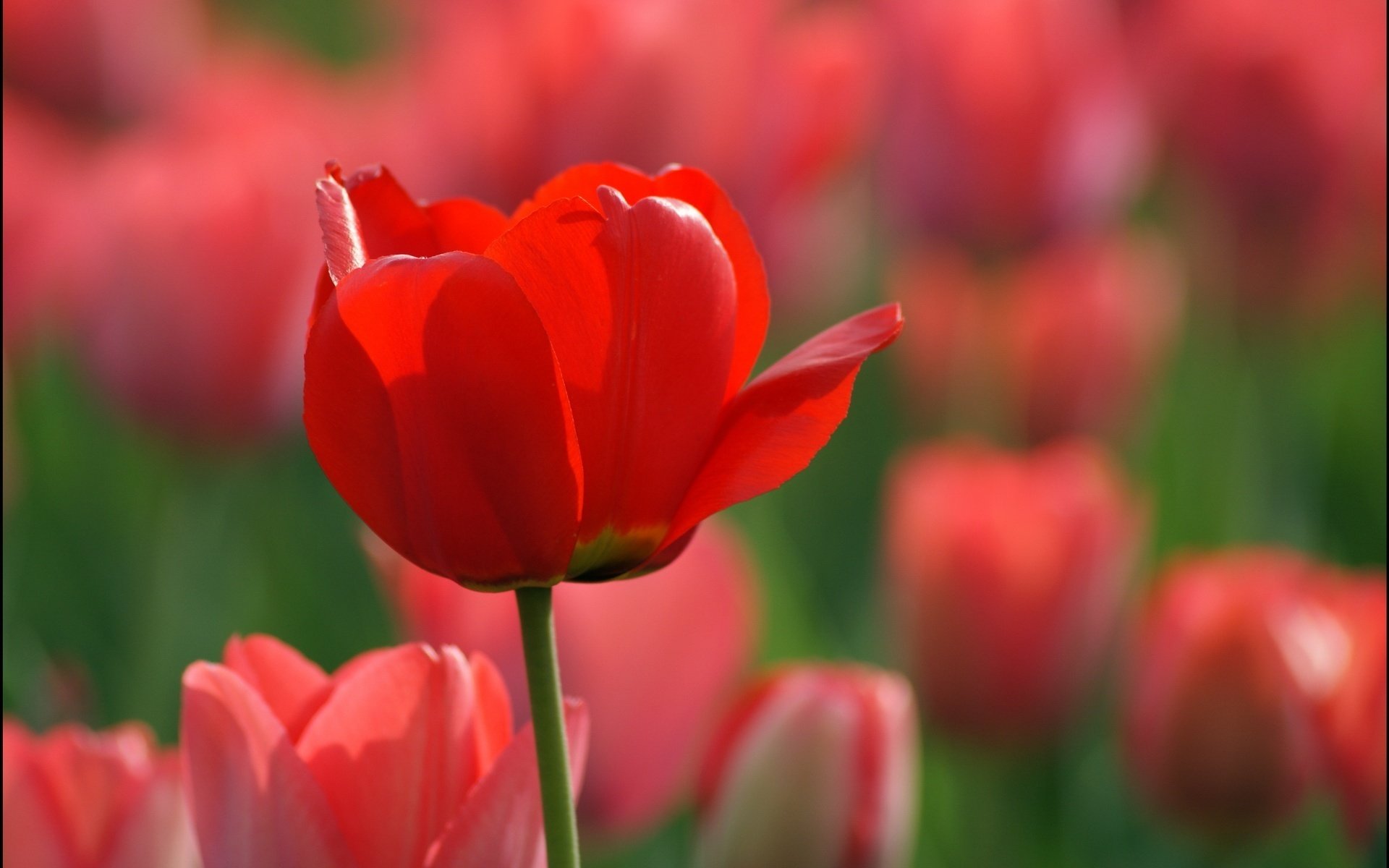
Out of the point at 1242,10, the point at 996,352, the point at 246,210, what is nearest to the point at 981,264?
the point at 996,352

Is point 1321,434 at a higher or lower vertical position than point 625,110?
lower

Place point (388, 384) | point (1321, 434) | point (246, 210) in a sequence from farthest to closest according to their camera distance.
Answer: point (1321, 434) → point (246, 210) → point (388, 384)

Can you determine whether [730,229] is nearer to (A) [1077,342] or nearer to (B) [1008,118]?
(B) [1008,118]

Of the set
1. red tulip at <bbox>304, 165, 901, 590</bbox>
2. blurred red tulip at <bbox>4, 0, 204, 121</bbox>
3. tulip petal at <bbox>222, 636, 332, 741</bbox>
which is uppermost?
blurred red tulip at <bbox>4, 0, 204, 121</bbox>

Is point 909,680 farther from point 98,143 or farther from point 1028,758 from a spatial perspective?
point 98,143

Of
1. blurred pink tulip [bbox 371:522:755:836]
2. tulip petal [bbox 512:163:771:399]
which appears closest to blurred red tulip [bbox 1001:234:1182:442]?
blurred pink tulip [bbox 371:522:755:836]

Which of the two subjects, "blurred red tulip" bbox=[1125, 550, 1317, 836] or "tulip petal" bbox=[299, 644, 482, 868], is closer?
"tulip petal" bbox=[299, 644, 482, 868]

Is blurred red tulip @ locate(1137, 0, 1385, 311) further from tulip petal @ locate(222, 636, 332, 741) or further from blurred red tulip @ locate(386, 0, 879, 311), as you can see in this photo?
tulip petal @ locate(222, 636, 332, 741)
